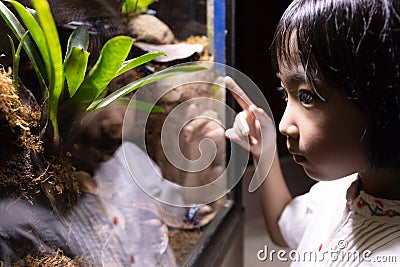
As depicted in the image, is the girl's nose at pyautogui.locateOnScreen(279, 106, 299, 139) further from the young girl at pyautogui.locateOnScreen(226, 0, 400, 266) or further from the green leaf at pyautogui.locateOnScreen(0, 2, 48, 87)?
the green leaf at pyautogui.locateOnScreen(0, 2, 48, 87)

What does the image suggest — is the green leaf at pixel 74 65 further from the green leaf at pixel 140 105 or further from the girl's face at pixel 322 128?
the girl's face at pixel 322 128

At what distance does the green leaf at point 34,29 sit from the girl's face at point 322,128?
32 cm

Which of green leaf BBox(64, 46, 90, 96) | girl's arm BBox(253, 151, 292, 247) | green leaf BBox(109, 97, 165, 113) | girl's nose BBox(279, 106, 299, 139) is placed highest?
green leaf BBox(64, 46, 90, 96)

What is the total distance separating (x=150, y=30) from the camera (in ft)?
3.25

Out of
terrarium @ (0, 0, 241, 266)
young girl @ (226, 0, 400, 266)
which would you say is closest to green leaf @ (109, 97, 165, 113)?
terrarium @ (0, 0, 241, 266)

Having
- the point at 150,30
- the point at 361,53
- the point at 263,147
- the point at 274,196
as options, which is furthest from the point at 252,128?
the point at 361,53

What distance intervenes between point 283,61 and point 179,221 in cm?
49

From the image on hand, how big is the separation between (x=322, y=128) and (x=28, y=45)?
1.30 feet

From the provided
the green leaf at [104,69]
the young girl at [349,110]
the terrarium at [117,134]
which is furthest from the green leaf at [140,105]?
the young girl at [349,110]

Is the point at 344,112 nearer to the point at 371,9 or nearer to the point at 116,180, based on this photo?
the point at 371,9

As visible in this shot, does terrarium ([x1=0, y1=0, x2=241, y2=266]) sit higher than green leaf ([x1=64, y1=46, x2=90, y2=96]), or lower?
lower

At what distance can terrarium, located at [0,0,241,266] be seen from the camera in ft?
1.92

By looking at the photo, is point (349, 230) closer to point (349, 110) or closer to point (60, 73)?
point (349, 110)

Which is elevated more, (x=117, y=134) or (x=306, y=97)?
(x=306, y=97)
